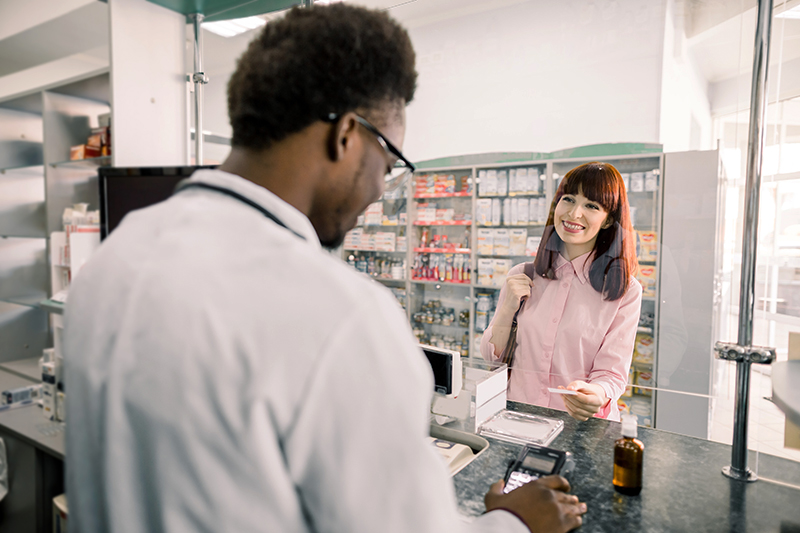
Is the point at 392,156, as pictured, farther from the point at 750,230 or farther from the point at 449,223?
the point at 449,223

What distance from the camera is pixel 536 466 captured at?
1125 millimetres

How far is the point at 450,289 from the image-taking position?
4.63 meters

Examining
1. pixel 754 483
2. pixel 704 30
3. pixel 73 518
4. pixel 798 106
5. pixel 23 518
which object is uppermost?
pixel 704 30

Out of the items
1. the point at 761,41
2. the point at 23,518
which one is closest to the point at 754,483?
the point at 761,41

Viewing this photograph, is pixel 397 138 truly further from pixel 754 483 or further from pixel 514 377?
pixel 514 377

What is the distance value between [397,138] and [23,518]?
2487 millimetres

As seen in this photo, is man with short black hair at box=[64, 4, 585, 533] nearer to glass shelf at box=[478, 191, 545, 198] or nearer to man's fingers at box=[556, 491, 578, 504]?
man's fingers at box=[556, 491, 578, 504]

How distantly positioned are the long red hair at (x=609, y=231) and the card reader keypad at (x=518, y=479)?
3.23 ft

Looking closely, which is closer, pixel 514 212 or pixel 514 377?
pixel 514 377

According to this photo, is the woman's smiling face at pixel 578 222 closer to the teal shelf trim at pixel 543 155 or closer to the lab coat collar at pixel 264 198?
the teal shelf trim at pixel 543 155

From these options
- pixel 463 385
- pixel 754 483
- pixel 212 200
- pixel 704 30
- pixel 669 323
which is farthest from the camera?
pixel 669 323

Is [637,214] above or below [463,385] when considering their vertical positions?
above

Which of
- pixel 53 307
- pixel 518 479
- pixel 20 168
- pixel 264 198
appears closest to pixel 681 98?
pixel 518 479

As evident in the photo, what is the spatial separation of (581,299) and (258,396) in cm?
171
